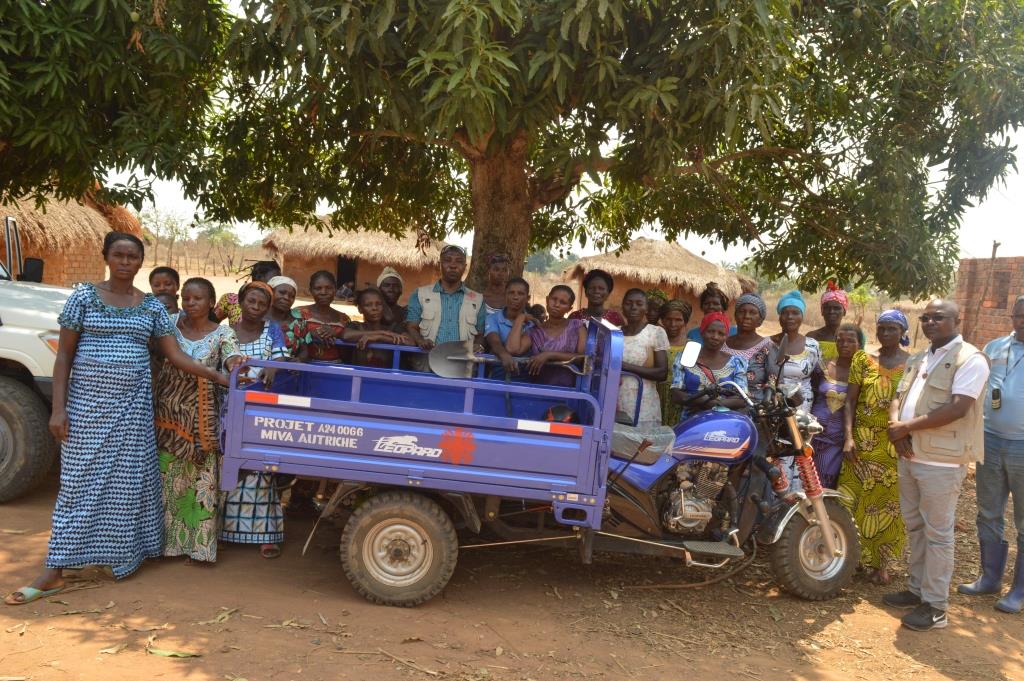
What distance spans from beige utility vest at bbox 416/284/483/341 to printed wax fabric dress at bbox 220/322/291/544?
0.97 m

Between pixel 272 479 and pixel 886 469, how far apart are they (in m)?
3.69

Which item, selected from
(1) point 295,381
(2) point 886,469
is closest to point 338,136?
(1) point 295,381

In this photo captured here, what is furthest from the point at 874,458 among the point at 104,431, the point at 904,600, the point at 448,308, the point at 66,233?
the point at 66,233

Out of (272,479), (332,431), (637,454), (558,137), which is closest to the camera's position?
(332,431)

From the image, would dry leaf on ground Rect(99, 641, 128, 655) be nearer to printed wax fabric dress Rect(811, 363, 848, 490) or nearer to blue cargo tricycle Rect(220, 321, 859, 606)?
blue cargo tricycle Rect(220, 321, 859, 606)

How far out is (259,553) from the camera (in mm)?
4527

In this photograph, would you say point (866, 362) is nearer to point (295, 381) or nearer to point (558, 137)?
point (558, 137)

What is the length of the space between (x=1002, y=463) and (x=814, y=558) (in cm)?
130

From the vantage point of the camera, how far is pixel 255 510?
446 cm

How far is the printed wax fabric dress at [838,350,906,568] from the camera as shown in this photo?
475 cm

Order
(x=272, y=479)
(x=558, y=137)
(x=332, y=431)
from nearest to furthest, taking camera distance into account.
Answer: (x=332, y=431) < (x=272, y=479) < (x=558, y=137)

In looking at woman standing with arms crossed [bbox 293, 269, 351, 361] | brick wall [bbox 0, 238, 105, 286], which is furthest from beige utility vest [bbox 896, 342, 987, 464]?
brick wall [bbox 0, 238, 105, 286]

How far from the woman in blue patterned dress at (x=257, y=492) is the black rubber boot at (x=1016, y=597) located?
4.25 meters

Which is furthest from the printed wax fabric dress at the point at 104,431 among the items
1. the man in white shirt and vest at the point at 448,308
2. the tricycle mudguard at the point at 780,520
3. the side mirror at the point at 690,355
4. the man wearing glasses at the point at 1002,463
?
the man wearing glasses at the point at 1002,463
